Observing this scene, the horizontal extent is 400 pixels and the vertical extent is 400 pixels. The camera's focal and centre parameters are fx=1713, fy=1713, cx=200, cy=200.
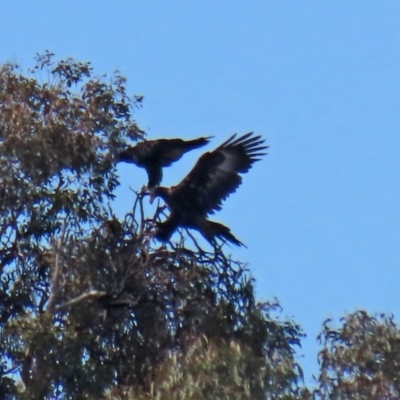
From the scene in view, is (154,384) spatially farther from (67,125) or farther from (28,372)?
(67,125)

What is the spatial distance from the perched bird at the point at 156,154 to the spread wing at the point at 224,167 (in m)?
0.39

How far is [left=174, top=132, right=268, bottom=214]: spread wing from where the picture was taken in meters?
17.1

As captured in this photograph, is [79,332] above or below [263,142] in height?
below

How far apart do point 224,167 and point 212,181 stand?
0.18 m

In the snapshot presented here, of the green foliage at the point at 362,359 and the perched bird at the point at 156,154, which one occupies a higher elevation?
the perched bird at the point at 156,154

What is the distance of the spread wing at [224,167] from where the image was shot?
17.1 m

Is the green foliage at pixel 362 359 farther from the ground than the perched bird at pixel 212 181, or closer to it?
closer to it

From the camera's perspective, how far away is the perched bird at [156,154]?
17.5m

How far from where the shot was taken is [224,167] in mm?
17172

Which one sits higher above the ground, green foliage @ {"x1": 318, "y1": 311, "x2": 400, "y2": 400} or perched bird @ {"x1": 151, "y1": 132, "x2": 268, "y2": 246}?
perched bird @ {"x1": 151, "y1": 132, "x2": 268, "y2": 246}

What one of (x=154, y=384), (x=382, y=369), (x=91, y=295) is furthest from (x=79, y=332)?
(x=382, y=369)

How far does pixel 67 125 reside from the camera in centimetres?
1762

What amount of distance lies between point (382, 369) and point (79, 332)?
289 cm

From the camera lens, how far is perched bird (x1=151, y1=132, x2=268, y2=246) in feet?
56.2
